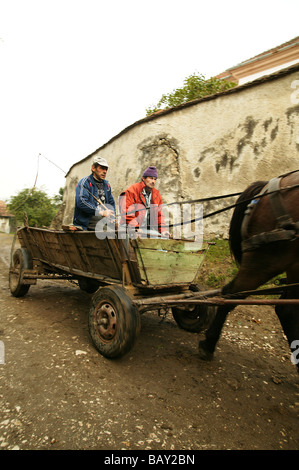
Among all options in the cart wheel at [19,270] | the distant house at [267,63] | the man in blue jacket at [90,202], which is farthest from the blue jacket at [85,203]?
the distant house at [267,63]

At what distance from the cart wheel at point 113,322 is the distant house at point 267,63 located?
13283mm

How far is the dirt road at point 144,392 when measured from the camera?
1.67m

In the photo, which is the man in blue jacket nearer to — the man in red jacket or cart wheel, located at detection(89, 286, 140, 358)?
the man in red jacket

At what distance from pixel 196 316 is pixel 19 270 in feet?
9.07

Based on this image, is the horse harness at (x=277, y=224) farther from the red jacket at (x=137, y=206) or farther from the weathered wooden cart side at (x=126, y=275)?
the red jacket at (x=137, y=206)

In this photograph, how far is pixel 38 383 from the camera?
2084mm

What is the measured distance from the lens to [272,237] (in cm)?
187

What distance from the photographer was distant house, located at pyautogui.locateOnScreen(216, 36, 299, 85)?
13052 millimetres

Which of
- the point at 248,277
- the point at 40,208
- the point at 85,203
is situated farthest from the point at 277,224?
the point at 40,208

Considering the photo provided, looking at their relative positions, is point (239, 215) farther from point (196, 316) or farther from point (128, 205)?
point (128, 205)

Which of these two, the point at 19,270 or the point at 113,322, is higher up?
Result: the point at 19,270

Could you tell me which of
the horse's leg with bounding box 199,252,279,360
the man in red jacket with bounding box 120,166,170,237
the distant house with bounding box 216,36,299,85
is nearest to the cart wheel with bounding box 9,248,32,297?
the man in red jacket with bounding box 120,166,170,237

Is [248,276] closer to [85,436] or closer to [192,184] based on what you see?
[85,436]

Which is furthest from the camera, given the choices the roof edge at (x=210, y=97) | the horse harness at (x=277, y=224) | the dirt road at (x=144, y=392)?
the roof edge at (x=210, y=97)
